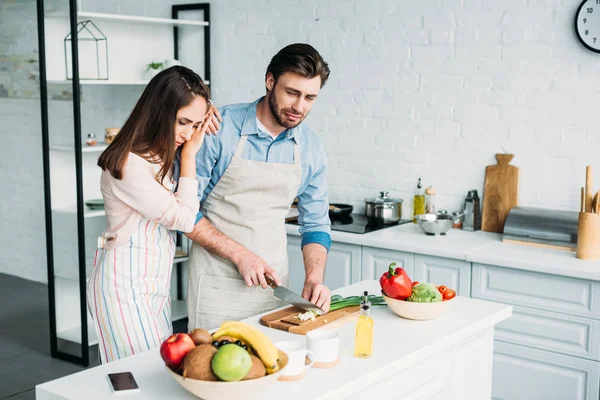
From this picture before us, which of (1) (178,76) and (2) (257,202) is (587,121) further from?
(1) (178,76)

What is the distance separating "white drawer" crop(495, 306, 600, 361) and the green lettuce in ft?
4.19

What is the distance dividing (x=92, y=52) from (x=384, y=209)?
2.19 m

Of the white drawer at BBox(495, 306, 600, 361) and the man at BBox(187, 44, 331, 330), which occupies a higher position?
the man at BBox(187, 44, 331, 330)

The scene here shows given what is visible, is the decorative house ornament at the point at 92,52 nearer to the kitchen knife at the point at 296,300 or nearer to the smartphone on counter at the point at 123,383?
the kitchen knife at the point at 296,300

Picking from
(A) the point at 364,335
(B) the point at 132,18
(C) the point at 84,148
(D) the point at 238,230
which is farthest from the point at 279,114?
(B) the point at 132,18

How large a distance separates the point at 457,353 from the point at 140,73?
3.57 meters

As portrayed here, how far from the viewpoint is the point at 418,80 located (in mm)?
4398

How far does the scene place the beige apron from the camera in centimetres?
282

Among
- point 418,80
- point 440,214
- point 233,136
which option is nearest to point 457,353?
point 233,136

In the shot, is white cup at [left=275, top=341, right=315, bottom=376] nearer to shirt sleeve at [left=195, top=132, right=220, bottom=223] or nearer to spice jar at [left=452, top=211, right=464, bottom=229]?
shirt sleeve at [left=195, top=132, right=220, bottom=223]

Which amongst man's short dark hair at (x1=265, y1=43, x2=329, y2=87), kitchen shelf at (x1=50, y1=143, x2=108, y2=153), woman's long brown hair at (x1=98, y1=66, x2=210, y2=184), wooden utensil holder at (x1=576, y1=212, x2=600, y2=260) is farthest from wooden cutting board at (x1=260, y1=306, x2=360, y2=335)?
kitchen shelf at (x1=50, y1=143, x2=108, y2=153)

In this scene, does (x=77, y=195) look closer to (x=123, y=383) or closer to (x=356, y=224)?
(x=356, y=224)

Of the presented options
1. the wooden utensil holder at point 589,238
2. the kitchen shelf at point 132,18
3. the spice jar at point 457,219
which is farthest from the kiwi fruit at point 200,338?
the kitchen shelf at point 132,18

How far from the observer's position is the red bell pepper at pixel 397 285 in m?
2.41
